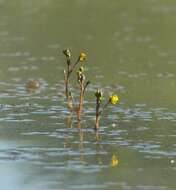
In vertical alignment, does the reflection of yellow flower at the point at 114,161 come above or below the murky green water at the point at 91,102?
below

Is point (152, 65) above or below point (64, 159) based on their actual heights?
above

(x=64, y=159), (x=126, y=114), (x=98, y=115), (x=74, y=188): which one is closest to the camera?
(x=74, y=188)

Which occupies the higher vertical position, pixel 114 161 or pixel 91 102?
pixel 91 102

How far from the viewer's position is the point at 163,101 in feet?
31.6

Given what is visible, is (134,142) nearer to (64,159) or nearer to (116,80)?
(64,159)

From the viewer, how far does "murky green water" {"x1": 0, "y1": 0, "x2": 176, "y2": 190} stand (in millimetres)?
6598

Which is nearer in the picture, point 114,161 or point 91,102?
point 114,161

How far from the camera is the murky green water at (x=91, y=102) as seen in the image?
6598mm

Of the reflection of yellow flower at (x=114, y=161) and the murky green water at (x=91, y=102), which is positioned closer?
the murky green water at (x=91, y=102)

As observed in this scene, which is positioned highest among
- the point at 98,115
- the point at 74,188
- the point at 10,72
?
the point at 10,72

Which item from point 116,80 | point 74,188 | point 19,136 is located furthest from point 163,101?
point 74,188

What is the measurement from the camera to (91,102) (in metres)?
9.59

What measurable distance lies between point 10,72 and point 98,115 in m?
3.88

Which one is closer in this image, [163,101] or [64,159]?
[64,159]
